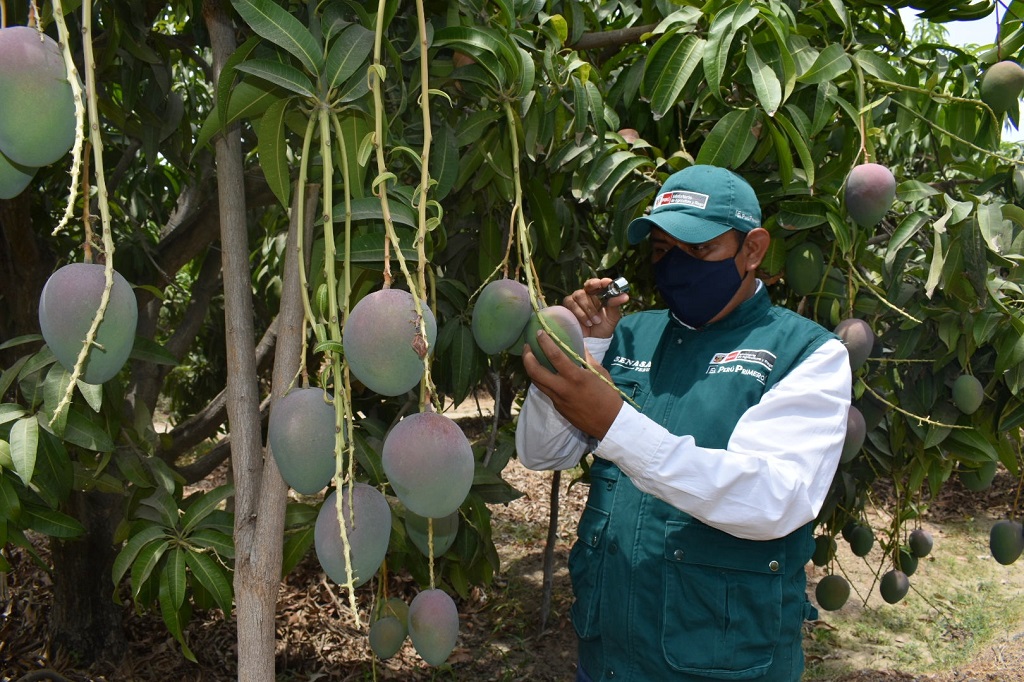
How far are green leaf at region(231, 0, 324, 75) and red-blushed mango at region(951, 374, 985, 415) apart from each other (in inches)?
64.6

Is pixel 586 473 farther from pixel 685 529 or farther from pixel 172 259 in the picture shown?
pixel 172 259

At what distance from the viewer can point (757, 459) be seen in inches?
49.3

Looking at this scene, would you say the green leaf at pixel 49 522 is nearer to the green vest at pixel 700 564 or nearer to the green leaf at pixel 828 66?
the green vest at pixel 700 564

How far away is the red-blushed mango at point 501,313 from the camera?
1.02m

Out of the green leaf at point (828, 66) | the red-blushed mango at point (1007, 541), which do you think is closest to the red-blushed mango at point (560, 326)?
the green leaf at point (828, 66)

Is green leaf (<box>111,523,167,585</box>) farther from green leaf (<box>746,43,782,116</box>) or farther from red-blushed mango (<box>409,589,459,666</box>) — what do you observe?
green leaf (<box>746,43,782,116</box>)

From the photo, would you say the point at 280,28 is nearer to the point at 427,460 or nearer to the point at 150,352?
the point at 427,460

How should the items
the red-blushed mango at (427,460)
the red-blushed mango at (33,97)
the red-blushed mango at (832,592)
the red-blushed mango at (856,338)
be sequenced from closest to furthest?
1. the red-blushed mango at (33,97)
2. the red-blushed mango at (427,460)
3. the red-blushed mango at (856,338)
4. the red-blushed mango at (832,592)

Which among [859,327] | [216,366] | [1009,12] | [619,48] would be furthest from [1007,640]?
[216,366]

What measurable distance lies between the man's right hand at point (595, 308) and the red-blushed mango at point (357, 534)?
2.31ft

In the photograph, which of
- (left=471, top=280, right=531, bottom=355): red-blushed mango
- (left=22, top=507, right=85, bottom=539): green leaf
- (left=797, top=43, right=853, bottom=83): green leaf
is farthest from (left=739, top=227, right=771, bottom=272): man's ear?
(left=22, top=507, right=85, bottom=539): green leaf

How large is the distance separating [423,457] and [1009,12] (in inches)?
70.9

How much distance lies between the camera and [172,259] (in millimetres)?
2205

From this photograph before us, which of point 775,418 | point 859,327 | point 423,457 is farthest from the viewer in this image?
point 859,327
